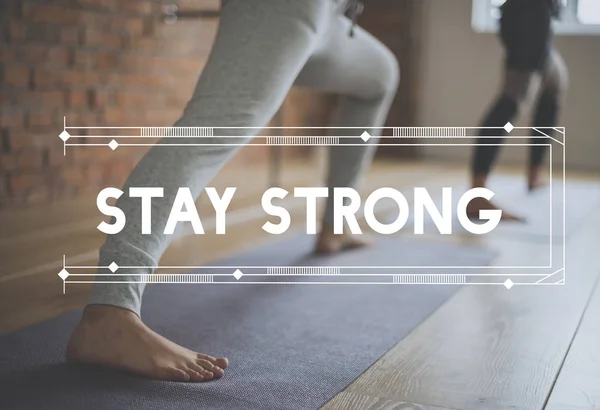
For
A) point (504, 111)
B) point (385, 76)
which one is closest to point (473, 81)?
point (504, 111)

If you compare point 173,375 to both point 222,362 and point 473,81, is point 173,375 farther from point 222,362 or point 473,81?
point 473,81

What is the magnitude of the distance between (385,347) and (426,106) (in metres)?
3.70

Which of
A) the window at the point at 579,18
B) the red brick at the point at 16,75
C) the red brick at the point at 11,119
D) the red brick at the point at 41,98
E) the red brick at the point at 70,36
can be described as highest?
the window at the point at 579,18

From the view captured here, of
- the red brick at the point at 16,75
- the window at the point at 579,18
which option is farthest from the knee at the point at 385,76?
the window at the point at 579,18

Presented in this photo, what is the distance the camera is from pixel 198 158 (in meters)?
1.00

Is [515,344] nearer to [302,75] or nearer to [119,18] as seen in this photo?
[302,75]

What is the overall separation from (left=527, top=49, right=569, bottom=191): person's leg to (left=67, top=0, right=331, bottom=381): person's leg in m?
1.77

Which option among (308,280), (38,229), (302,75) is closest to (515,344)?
(308,280)

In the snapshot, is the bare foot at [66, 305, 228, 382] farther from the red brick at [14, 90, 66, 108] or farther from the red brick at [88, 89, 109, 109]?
the red brick at [88, 89, 109, 109]

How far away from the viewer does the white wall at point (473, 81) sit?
4285 mm

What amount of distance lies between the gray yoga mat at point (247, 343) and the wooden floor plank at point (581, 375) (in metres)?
0.25

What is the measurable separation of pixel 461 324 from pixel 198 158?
21.0 inches

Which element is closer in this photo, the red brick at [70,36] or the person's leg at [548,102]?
the red brick at [70,36]

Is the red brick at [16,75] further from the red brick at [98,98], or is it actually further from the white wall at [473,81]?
the white wall at [473,81]
